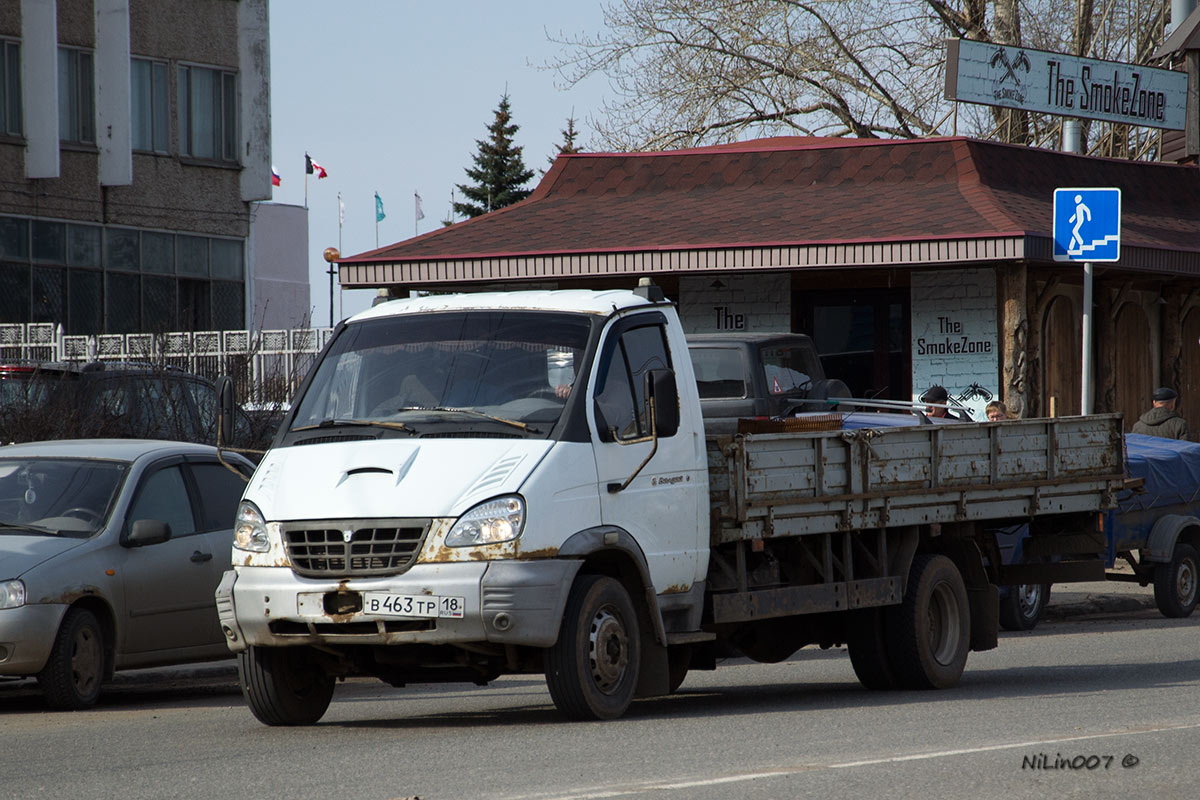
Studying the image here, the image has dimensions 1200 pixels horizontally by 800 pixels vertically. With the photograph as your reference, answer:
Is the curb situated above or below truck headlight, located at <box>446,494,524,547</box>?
below

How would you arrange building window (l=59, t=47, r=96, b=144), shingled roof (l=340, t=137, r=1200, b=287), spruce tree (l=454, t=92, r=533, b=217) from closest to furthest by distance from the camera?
1. shingled roof (l=340, t=137, r=1200, b=287)
2. building window (l=59, t=47, r=96, b=144)
3. spruce tree (l=454, t=92, r=533, b=217)

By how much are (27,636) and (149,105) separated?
98.3 ft

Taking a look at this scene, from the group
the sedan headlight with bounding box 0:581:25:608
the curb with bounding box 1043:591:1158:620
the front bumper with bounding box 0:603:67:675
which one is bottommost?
the curb with bounding box 1043:591:1158:620

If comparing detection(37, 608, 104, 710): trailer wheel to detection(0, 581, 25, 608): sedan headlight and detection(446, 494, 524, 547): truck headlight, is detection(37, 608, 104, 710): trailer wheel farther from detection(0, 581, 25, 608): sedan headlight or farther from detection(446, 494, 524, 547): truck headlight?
detection(446, 494, 524, 547): truck headlight

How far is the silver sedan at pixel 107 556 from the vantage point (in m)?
10.8

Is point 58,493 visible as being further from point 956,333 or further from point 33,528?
point 956,333

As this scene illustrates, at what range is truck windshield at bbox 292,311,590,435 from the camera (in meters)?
9.42

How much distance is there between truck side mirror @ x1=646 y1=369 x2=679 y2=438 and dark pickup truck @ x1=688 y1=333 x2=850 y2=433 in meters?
4.34

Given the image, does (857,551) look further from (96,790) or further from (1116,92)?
(1116,92)

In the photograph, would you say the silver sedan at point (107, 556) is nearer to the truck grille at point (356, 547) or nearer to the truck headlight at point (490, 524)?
the truck grille at point (356, 547)

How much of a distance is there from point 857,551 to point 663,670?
2.14 metres

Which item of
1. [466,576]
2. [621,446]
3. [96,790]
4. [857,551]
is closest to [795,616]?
[857,551]

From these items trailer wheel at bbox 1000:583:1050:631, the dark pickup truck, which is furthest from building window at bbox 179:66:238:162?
trailer wheel at bbox 1000:583:1050:631

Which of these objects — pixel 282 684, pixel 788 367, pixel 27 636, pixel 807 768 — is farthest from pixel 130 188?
pixel 807 768
